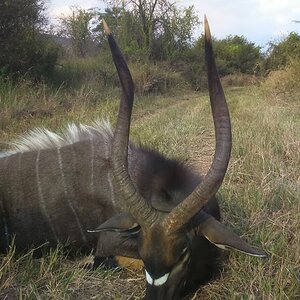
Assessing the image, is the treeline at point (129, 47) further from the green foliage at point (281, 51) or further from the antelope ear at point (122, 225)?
the antelope ear at point (122, 225)

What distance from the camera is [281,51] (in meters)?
16.5

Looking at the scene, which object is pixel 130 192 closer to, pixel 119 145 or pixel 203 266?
pixel 119 145

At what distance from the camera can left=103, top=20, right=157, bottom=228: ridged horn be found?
7.45ft

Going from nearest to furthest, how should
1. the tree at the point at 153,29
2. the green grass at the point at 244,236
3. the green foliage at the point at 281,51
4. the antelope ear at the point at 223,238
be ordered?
1. the antelope ear at the point at 223,238
2. the green grass at the point at 244,236
3. the green foliage at the point at 281,51
4. the tree at the point at 153,29

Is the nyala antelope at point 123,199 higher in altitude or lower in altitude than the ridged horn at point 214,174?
lower

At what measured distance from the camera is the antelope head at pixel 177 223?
2.16 metres

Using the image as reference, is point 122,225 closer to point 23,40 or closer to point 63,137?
point 63,137

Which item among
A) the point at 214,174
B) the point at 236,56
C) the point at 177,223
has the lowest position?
the point at 236,56

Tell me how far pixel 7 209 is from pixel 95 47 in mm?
21069

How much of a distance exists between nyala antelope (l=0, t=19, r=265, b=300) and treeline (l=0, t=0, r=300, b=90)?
7241 mm

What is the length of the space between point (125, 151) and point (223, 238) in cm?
60

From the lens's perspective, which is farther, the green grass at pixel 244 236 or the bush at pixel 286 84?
the bush at pixel 286 84

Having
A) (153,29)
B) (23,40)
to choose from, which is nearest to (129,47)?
(153,29)

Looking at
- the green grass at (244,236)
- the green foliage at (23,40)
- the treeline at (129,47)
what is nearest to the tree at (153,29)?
the treeline at (129,47)
